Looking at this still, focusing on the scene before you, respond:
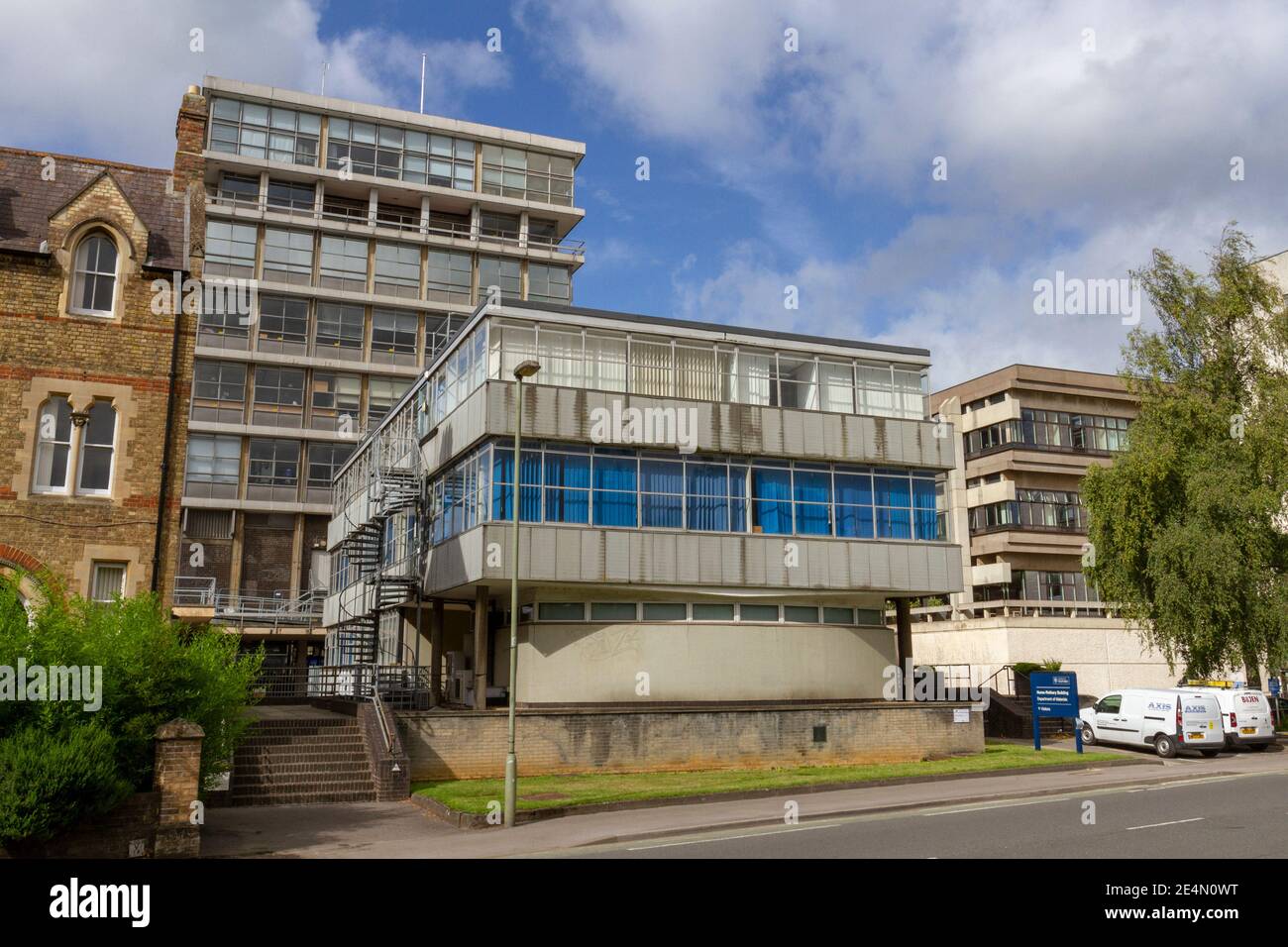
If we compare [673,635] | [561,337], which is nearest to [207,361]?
[561,337]

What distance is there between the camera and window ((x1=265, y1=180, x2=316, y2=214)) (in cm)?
6212

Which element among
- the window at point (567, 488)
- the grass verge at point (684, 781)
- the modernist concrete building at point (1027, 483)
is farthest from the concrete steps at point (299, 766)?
the modernist concrete building at point (1027, 483)

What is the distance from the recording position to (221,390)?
194 ft

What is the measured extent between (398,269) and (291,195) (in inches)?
299

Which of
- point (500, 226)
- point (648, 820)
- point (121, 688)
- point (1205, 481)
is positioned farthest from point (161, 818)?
Result: point (500, 226)

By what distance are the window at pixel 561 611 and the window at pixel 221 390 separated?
3766 cm

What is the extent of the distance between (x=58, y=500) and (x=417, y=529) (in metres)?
12.6

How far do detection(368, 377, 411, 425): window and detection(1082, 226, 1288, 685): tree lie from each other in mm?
39060

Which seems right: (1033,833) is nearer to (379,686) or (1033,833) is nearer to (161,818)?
(161,818)

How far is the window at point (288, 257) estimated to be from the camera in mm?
60938

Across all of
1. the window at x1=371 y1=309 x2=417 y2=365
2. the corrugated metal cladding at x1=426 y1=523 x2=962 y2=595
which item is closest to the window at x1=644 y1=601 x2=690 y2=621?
the corrugated metal cladding at x1=426 y1=523 x2=962 y2=595

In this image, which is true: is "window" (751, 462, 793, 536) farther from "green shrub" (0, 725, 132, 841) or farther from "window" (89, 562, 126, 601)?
"green shrub" (0, 725, 132, 841)

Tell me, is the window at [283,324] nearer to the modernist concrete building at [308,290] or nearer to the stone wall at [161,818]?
the modernist concrete building at [308,290]
